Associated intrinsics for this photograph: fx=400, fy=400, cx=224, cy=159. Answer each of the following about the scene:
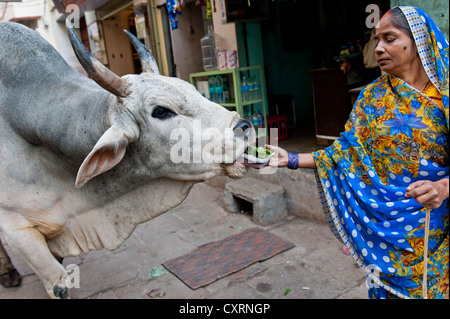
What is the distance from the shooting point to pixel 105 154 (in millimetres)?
1623

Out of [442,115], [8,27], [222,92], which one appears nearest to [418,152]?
[442,115]

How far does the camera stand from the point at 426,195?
1.48m

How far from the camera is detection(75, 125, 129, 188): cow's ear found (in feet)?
5.12

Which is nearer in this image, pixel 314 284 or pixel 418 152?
pixel 418 152

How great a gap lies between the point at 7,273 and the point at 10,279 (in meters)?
0.07

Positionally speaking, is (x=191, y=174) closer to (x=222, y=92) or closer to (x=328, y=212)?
(x=328, y=212)

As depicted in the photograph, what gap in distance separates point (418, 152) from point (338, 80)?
3.14m

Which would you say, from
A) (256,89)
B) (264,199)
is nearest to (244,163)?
(264,199)

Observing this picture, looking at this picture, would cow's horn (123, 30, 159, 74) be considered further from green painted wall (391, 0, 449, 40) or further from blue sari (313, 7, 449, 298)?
green painted wall (391, 0, 449, 40)

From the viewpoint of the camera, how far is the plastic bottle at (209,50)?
5.33 metres

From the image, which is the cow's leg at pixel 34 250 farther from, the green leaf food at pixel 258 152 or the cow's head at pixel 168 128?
the green leaf food at pixel 258 152

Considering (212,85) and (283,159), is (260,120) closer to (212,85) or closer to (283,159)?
(212,85)

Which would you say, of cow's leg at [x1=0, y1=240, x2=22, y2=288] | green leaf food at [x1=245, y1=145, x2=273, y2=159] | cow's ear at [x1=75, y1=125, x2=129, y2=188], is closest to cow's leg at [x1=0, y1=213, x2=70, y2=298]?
cow's ear at [x1=75, y1=125, x2=129, y2=188]

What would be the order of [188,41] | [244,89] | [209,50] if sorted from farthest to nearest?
[188,41] → [209,50] → [244,89]
